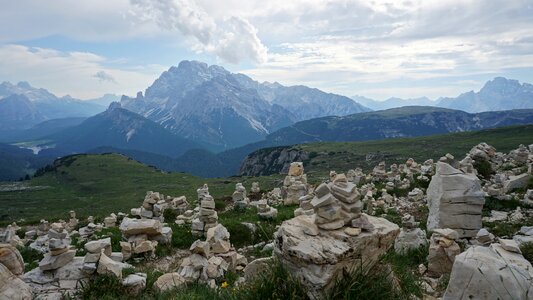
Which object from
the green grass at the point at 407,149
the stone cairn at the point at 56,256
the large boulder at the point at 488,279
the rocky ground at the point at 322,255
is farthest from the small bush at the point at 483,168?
the green grass at the point at 407,149

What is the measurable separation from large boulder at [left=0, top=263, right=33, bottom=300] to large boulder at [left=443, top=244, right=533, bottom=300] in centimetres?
1021

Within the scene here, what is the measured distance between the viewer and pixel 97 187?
14762 cm

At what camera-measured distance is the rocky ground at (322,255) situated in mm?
7634

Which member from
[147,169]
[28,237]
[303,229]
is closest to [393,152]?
[147,169]

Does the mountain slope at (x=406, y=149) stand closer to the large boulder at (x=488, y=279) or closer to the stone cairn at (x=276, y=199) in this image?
the stone cairn at (x=276, y=199)

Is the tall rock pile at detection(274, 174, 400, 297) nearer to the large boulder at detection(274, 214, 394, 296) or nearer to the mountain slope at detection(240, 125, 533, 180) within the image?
the large boulder at detection(274, 214, 394, 296)

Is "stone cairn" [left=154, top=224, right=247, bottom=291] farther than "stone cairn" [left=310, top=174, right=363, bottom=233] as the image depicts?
Yes

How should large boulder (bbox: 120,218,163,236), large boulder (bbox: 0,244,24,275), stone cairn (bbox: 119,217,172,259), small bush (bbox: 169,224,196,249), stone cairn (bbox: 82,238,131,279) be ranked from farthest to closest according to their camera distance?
small bush (bbox: 169,224,196,249), large boulder (bbox: 120,218,163,236), stone cairn (bbox: 119,217,172,259), stone cairn (bbox: 82,238,131,279), large boulder (bbox: 0,244,24,275)

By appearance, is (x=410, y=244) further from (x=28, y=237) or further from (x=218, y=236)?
(x=28, y=237)

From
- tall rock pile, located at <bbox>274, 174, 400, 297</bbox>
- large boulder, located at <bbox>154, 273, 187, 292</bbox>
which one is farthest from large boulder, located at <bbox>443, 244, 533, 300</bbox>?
large boulder, located at <bbox>154, 273, 187, 292</bbox>

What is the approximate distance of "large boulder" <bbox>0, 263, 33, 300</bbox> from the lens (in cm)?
974

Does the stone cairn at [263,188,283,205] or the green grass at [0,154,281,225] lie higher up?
the stone cairn at [263,188,283,205]

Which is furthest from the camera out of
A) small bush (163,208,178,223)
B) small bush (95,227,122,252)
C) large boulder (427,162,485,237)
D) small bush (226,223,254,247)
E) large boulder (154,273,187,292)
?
small bush (163,208,178,223)

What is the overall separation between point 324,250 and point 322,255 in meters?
0.22
